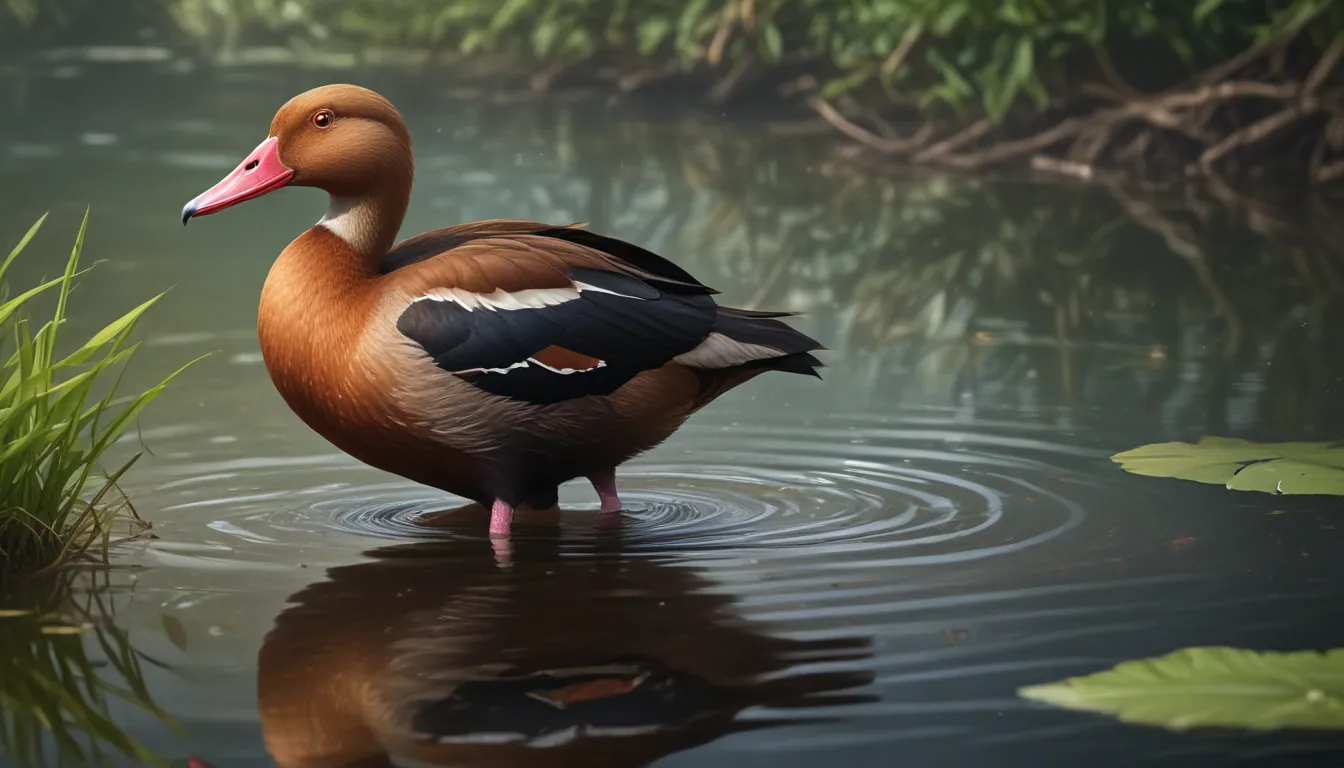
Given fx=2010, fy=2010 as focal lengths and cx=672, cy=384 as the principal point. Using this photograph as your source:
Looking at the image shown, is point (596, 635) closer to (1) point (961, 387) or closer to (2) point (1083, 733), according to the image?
(2) point (1083, 733)

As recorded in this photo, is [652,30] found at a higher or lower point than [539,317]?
higher

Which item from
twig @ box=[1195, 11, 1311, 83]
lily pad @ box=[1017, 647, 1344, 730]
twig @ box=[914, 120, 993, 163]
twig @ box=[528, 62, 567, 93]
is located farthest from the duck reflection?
twig @ box=[528, 62, 567, 93]

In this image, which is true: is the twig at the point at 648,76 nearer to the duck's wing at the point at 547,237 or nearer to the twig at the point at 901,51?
the twig at the point at 901,51

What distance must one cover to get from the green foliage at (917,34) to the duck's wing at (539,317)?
9027mm

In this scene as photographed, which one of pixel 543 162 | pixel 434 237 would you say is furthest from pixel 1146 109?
pixel 434 237

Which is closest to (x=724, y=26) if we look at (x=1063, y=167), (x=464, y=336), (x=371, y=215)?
(x=1063, y=167)

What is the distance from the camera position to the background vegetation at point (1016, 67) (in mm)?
14352

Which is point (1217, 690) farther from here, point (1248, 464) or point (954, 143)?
point (954, 143)

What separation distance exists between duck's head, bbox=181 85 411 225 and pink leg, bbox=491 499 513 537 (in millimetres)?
996

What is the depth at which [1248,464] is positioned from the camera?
641 centimetres

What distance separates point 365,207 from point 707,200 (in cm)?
878

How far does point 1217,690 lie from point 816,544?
1.48m

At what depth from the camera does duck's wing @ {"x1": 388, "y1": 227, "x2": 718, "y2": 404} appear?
18.1 ft

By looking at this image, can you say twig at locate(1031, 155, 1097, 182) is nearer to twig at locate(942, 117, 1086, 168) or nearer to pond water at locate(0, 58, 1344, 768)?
twig at locate(942, 117, 1086, 168)
